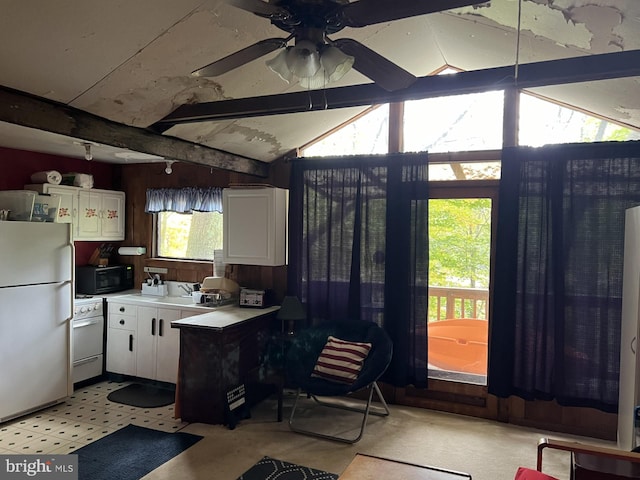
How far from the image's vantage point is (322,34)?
179 centimetres

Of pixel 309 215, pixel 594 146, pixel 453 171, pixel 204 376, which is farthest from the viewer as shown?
pixel 309 215

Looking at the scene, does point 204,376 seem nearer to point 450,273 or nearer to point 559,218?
point 450,273

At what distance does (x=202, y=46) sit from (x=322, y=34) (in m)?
1.19

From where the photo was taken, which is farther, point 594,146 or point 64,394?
point 64,394

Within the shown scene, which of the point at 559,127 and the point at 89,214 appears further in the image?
the point at 89,214

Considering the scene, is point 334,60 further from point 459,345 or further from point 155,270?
point 155,270

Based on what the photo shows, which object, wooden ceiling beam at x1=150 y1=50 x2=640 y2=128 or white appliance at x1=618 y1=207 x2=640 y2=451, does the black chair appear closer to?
white appliance at x1=618 y1=207 x2=640 y2=451

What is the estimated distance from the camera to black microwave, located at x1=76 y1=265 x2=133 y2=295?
16.4 ft

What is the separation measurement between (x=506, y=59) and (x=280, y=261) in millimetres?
2530

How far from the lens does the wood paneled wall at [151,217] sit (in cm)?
482

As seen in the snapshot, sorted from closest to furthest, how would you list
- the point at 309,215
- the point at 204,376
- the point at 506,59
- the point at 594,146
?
the point at 506,59 → the point at 594,146 → the point at 204,376 → the point at 309,215

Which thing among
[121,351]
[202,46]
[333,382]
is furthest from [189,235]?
[202,46]

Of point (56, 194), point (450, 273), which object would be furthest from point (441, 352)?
point (56, 194)

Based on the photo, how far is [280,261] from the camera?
455 centimetres
